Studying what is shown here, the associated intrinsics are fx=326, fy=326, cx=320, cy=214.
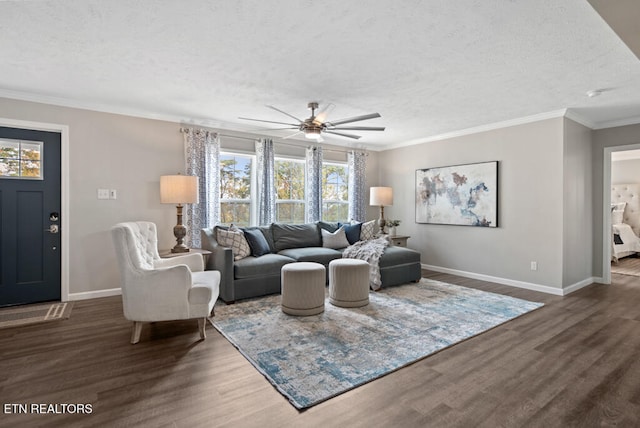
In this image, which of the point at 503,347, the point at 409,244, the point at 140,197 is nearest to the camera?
the point at 503,347

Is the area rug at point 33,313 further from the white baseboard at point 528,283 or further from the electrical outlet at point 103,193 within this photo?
the white baseboard at point 528,283

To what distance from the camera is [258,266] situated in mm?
4164

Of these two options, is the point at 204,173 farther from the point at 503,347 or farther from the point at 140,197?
the point at 503,347

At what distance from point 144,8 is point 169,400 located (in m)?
2.53

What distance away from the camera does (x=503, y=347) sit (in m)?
2.78

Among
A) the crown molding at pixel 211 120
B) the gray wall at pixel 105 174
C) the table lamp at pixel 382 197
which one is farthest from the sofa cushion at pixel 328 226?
the gray wall at pixel 105 174

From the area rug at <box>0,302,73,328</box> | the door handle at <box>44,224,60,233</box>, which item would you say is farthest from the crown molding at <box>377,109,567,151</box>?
the area rug at <box>0,302,73,328</box>

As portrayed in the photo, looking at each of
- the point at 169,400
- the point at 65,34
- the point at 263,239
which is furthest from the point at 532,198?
the point at 65,34

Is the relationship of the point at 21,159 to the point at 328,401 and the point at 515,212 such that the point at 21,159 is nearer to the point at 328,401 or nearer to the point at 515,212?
the point at 328,401

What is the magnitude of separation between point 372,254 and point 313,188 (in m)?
1.95

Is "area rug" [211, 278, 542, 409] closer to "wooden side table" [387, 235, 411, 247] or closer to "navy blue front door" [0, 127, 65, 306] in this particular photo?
"wooden side table" [387, 235, 411, 247]

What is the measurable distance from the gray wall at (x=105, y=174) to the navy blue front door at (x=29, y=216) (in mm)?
173

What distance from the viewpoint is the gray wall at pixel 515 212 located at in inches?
177

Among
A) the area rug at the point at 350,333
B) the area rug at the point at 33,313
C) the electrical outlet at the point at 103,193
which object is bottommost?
the area rug at the point at 350,333
